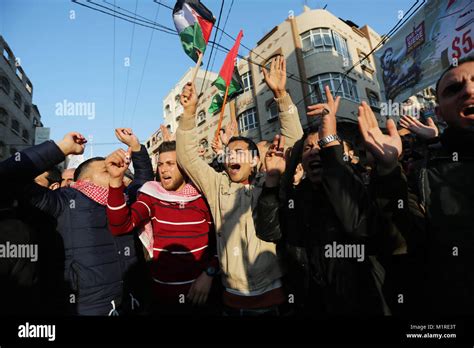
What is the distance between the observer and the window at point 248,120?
18.9 metres

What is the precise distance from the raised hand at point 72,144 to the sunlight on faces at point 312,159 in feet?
6.34

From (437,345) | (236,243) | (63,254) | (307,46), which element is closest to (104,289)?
(63,254)

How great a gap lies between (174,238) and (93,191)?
91cm

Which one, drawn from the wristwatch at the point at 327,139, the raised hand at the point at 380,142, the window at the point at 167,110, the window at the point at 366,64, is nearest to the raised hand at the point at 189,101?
the wristwatch at the point at 327,139

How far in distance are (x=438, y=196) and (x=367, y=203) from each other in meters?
0.47

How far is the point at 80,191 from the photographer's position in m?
2.30

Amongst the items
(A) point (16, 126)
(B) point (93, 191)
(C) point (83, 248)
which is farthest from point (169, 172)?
(A) point (16, 126)

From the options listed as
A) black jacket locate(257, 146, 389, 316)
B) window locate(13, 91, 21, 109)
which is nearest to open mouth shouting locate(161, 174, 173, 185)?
black jacket locate(257, 146, 389, 316)

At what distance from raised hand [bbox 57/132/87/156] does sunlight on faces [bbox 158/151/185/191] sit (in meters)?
0.74

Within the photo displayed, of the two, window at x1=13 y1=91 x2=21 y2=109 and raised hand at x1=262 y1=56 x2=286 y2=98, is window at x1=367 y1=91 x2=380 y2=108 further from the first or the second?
window at x1=13 y1=91 x2=21 y2=109

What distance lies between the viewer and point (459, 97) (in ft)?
5.26

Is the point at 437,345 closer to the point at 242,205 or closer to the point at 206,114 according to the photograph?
the point at 242,205

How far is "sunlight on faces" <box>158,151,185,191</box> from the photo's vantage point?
2.57 metres

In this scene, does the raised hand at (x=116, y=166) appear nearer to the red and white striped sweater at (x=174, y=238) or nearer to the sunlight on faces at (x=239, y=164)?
the red and white striped sweater at (x=174, y=238)
